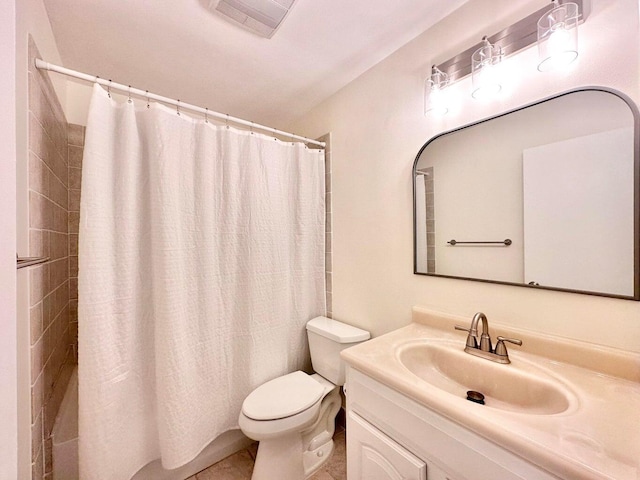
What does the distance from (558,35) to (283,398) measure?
1.83 meters

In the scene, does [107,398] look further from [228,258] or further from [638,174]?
[638,174]

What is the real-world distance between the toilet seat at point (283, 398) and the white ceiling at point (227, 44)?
5.99 feet

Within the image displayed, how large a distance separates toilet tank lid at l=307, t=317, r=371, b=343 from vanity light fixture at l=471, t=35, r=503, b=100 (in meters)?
1.29

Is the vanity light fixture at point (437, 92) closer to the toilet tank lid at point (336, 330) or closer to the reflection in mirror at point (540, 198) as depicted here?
the reflection in mirror at point (540, 198)

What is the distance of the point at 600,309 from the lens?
808 millimetres

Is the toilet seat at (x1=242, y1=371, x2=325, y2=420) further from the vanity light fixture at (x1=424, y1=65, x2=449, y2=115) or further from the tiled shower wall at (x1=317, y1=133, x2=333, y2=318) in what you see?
the vanity light fixture at (x1=424, y1=65, x2=449, y2=115)

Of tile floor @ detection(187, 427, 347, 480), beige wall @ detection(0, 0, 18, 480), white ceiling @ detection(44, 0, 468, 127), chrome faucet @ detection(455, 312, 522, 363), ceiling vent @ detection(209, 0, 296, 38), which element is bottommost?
tile floor @ detection(187, 427, 347, 480)

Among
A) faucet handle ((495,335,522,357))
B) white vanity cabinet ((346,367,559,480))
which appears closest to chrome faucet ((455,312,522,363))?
faucet handle ((495,335,522,357))

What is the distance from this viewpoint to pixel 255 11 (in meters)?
1.11

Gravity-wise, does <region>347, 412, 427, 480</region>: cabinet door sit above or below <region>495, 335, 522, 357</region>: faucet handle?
below

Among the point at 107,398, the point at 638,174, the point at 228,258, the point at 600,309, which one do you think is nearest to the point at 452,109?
the point at 638,174

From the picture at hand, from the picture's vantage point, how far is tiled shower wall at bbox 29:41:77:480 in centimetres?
95

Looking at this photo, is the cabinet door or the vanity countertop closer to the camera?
the vanity countertop

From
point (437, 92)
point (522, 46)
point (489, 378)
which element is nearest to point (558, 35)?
point (522, 46)
